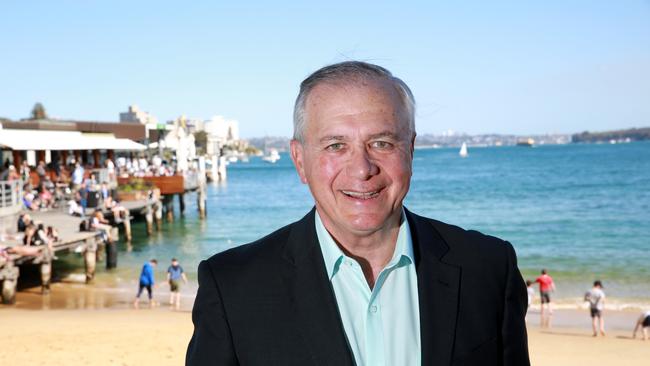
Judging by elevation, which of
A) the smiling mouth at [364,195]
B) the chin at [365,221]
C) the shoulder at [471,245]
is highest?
the smiling mouth at [364,195]

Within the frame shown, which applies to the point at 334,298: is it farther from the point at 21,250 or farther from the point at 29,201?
the point at 29,201

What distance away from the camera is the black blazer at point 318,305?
78.7 inches

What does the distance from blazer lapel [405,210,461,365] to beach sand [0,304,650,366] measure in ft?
38.7

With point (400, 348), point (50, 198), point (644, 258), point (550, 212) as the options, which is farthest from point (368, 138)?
point (550, 212)

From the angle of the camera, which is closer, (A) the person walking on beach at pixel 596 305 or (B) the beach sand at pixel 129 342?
(B) the beach sand at pixel 129 342

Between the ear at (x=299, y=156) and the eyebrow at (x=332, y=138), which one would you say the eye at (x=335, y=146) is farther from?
the ear at (x=299, y=156)

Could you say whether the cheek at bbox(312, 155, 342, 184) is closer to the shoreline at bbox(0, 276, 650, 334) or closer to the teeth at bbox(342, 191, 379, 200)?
the teeth at bbox(342, 191, 379, 200)

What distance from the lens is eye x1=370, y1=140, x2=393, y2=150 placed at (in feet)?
6.78

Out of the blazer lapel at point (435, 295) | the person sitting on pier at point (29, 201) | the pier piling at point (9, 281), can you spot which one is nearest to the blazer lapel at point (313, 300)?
the blazer lapel at point (435, 295)

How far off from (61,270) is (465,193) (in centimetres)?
5193

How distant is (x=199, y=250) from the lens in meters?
35.1

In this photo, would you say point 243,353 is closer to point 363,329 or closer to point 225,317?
point 225,317

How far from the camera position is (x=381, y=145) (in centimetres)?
Answer: 207

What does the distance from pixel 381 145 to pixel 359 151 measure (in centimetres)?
7
